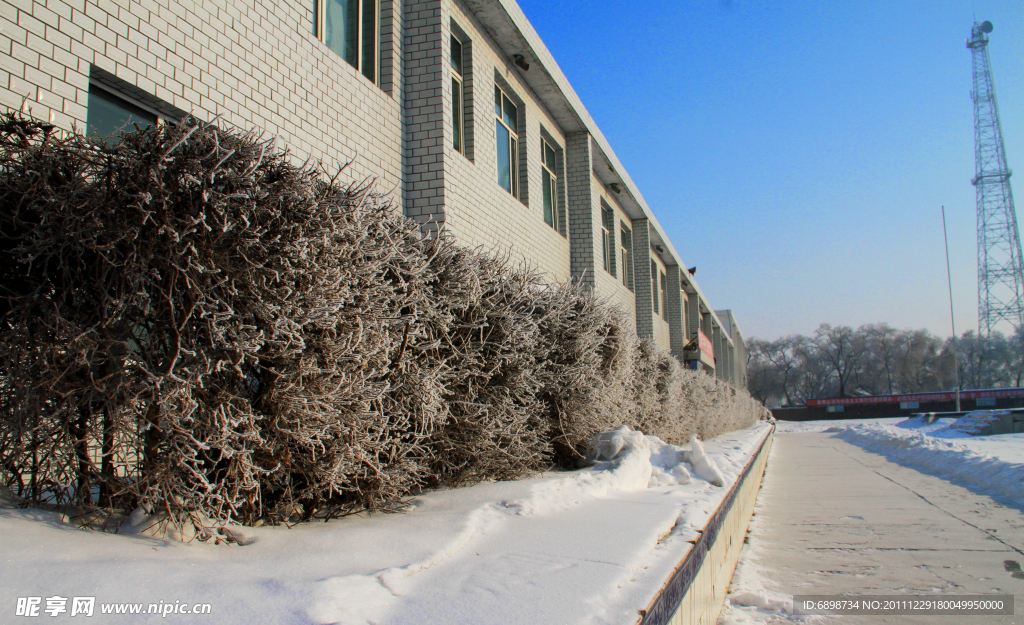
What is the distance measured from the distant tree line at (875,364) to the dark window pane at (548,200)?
282 ft

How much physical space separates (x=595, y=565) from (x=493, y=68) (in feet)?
31.4

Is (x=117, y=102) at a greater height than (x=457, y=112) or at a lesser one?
lesser

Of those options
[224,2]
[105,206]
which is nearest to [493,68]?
[224,2]

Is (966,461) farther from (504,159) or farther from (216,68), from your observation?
(216,68)

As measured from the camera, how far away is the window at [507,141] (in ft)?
38.0

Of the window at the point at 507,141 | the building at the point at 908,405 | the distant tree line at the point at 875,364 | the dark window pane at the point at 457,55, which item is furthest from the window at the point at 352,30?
the distant tree line at the point at 875,364

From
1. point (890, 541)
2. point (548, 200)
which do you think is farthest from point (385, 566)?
point (548, 200)

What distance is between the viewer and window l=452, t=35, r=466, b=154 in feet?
31.7

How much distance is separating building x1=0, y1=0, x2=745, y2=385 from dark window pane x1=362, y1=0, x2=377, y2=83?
19 millimetres

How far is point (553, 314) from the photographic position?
625 centimetres

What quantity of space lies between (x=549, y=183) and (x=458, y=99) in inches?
195

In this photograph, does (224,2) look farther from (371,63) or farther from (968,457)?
(968,457)

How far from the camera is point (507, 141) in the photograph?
11938mm

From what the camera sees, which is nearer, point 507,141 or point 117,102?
point 117,102
